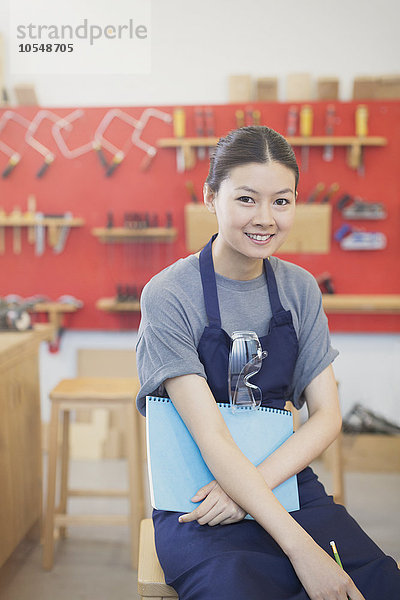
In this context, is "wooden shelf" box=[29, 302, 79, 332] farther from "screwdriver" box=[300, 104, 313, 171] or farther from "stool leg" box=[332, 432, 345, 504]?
"stool leg" box=[332, 432, 345, 504]

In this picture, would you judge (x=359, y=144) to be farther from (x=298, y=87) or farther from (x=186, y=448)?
(x=186, y=448)

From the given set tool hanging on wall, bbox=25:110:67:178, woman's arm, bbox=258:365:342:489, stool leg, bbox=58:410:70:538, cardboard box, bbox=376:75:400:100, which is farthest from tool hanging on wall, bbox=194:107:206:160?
woman's arm, bbox=258:365:342:489

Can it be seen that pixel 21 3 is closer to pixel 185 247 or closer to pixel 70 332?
pixel 185 247

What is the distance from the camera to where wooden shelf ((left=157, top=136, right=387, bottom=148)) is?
3.79 metres

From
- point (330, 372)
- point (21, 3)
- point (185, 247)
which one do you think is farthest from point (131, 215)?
point (330, 372)

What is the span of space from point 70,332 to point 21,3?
6.78 ft

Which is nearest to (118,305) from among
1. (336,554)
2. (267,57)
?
(267,57)

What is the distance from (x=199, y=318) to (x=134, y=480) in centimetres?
134

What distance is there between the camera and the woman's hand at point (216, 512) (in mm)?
1307

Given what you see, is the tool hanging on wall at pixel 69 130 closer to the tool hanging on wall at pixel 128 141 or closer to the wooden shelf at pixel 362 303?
the tool hanging on wall at pixel 128 141

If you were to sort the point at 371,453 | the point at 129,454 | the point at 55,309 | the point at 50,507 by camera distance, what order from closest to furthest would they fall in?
1. the point at 50,507
2. the point at 129,454
3. the point at 371,453
4. the point at 55,309

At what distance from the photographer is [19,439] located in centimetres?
253

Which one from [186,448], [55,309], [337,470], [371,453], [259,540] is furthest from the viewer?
[55,309]

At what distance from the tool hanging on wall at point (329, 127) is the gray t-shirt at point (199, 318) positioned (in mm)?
2518
